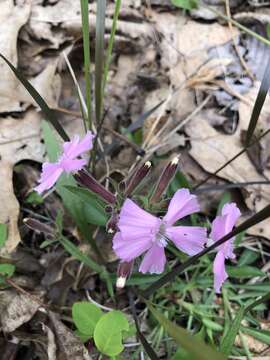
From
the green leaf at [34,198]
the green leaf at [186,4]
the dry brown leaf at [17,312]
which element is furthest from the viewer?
the green leaf at [186,4]

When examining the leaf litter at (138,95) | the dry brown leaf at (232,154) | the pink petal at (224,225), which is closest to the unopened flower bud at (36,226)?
the leaf litter at (138,95)

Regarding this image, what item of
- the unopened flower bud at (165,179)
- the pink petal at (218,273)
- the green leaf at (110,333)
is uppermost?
the unopened flower bud at (165,179)

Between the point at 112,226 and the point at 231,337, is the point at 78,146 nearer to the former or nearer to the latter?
the point at 112,226

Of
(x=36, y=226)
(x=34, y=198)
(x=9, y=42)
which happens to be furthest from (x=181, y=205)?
(x=9, y=42)

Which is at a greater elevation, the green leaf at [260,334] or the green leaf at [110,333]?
the green leaf at [110,333]

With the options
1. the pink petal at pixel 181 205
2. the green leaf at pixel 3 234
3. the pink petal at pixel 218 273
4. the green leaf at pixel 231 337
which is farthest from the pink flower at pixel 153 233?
the green leaf at pixel 3 234

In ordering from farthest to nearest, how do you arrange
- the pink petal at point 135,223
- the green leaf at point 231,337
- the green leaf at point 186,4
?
the green leaf at point 186,4
the green leaf at point 231,337
the pink petal at point 135,223

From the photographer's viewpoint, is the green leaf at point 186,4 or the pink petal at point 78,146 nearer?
the pink petal at point 78,146

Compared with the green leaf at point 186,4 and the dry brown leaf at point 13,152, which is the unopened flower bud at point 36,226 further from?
the green leaf at point 186,4
